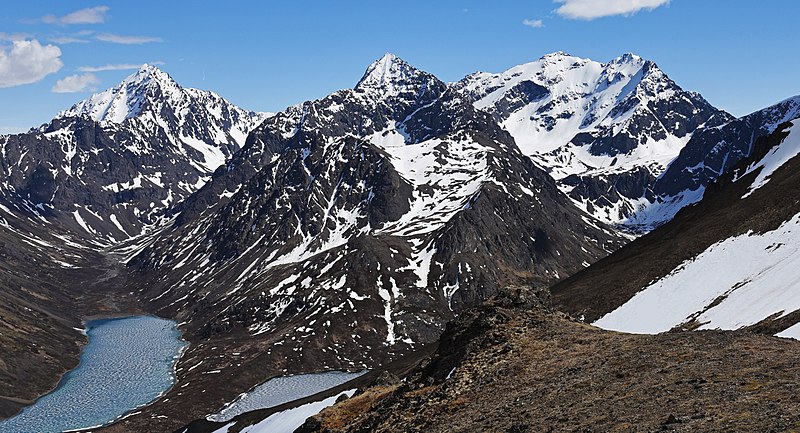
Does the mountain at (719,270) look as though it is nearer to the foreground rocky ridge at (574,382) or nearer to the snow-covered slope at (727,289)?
the snow-covered slope at (727,289)

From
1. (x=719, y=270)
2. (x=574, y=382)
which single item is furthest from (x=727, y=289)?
(x=574, y=382)

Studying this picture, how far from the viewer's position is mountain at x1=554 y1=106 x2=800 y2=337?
76500mm

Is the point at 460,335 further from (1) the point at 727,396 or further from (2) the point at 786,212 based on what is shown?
(2) the point at 786,212

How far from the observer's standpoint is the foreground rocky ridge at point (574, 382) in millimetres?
29172

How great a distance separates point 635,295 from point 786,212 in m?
25.5

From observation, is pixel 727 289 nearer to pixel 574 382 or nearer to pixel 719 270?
pixel 719 270

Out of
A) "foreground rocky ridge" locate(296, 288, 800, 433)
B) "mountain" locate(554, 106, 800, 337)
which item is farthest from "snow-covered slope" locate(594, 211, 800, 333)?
"foreground rocky ridge" locate(296, 288, 800, 433)

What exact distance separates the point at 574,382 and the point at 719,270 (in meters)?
70.7

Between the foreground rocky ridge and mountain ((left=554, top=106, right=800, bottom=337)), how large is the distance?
20243mm

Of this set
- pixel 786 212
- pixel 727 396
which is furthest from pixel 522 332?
pixel 786 212

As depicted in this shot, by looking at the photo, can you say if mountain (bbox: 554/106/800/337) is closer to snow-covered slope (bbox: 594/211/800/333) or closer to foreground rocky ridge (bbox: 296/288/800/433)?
snow-covered slope (bbox: 594/211/800/333)

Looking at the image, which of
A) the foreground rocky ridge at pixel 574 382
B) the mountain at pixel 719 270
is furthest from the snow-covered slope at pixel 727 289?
the foreground rocky ridge at pixel 574 382

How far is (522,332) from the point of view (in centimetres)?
4800

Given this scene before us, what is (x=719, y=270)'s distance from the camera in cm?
9838
